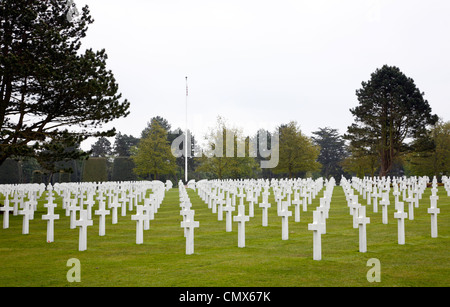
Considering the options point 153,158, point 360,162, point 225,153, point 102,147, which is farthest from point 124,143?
point 360,162

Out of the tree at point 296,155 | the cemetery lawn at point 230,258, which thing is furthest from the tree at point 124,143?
the cemetery lawn at point 230,258

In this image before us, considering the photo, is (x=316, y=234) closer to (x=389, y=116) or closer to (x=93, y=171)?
(x=389, y=116)

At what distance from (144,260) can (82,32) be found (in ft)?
49.7

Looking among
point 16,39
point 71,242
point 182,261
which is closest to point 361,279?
point 182,261

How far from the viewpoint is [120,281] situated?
21.3 feet

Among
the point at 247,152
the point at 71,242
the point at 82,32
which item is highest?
the point at 82,32

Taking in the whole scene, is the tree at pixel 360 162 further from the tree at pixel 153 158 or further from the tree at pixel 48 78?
the tree at pixel 48 78

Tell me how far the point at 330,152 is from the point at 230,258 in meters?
76.5

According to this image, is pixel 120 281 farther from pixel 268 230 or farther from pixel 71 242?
pixel 268 230

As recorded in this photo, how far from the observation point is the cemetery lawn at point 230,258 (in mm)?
6469

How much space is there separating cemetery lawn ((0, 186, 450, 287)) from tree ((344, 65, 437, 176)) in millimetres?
31803

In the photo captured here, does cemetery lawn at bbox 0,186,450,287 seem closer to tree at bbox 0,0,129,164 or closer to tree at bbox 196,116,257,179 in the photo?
tree at bbox 0,0,129,164

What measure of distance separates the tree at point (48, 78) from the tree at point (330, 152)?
64.6 m

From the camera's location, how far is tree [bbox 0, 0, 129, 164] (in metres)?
17.3
